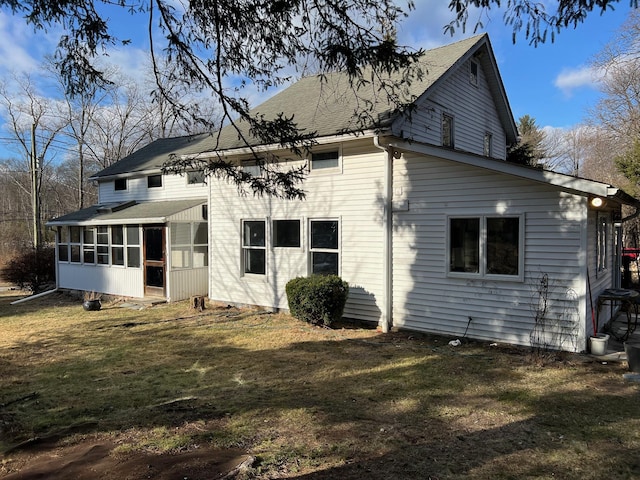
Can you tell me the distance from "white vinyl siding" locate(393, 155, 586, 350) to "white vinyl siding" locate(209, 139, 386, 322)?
0.59 meters

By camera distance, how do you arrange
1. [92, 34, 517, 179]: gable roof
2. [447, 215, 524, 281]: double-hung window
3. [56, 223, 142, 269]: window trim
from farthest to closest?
[56, 223, 142, 269]: window trim < [92, 34, 517, 179]: gable roof < [447, 215, 524, 281]: double-hung window

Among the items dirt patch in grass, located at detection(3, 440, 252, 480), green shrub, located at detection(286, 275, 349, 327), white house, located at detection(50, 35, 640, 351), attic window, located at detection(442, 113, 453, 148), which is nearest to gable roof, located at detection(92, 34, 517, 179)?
white house, located at detection(50, 35, 640, 351)

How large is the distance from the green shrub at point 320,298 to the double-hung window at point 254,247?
211cm

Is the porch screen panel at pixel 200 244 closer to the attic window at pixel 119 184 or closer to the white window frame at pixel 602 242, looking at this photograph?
the attic window at pixel 119 184

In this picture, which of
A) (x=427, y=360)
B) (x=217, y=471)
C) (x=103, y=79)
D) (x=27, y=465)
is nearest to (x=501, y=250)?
(x=427, y=360)

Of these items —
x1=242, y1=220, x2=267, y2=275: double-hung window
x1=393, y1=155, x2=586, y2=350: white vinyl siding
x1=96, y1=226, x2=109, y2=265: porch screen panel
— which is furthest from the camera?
x1=96, y1=226, x2=109, y2=265: porch screen panel

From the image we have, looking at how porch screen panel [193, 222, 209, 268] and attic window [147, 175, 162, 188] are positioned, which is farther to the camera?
attic window [147, 175, 162, 188]

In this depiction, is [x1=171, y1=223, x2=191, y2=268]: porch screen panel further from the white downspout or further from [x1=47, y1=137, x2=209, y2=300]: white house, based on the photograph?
the white downspout

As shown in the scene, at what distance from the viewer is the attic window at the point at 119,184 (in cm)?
1697

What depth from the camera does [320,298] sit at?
8969mm

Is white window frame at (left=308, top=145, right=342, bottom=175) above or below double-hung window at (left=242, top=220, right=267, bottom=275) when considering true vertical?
above

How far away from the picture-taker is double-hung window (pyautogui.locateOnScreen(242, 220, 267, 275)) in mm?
11211

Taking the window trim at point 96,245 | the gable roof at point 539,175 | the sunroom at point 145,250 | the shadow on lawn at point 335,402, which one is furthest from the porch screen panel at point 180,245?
the gable roof at point 539,175

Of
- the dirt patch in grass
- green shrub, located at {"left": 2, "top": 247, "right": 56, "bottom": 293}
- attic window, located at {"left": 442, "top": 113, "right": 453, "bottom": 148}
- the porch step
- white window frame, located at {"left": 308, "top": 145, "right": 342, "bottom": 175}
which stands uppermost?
attic window, located at {"left": 442, "top": 113, "right": 453, "bottom": 148}
